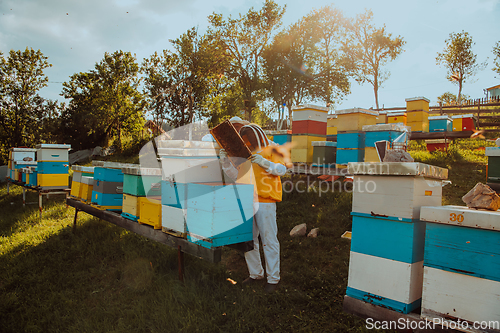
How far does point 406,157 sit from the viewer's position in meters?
2.41

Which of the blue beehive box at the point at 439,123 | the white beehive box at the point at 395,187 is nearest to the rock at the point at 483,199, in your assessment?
the white beehive box at the point at 395,187

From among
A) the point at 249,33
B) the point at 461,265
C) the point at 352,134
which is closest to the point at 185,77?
the point at 249,33

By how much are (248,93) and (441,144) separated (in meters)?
11.1

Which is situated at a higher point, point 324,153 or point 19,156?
point 324,153

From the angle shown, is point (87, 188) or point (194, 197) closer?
point (194, 197)

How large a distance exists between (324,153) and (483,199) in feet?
14.0

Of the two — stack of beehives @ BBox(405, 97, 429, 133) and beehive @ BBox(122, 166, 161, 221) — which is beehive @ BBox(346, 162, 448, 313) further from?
stack of beehives @ BBox(405, 97, 429, 133)

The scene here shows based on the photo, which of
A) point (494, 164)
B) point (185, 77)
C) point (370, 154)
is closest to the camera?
point (494, 164)

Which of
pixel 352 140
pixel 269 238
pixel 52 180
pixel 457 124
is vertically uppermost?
pixel 457 124

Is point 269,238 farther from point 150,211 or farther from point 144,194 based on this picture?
point 144,194

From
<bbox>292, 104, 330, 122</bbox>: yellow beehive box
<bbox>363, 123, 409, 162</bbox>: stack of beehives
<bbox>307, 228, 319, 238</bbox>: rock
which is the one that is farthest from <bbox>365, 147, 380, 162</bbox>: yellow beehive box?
<bbox>307, 228, 319, 238</bbox>: rock

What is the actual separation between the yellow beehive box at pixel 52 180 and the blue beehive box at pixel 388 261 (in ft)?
25.4

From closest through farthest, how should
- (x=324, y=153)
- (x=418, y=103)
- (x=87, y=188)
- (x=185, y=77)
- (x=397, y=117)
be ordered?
1. (x=87, y=188)
2. (x=324, y=153)
3. (x=418, y=103)
4. (x=397, y=117)
5. (x=185, y=77)

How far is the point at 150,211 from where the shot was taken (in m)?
3.68
